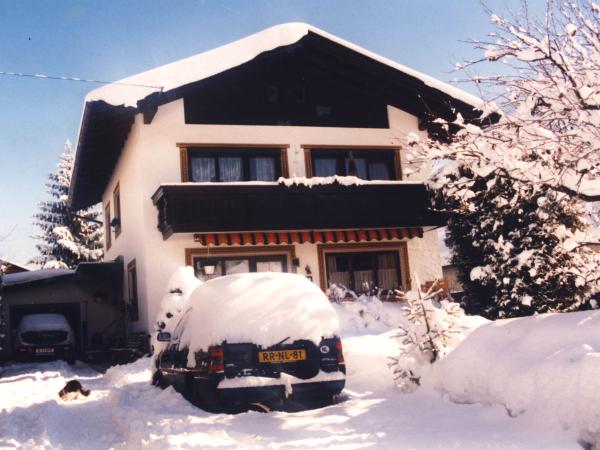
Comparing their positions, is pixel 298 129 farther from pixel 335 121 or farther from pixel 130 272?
pixel 130 272

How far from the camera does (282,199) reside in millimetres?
16141

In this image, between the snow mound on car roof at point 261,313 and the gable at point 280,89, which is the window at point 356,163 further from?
the snow mound on car roof at point 261,313

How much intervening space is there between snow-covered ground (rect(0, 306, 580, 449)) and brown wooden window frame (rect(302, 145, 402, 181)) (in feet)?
27.8

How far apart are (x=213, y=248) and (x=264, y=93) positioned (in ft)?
16.1

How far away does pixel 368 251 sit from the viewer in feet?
59.6

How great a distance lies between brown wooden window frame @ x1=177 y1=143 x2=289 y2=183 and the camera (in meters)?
16.8

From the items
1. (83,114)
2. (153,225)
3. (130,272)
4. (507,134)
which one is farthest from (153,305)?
(507,134)

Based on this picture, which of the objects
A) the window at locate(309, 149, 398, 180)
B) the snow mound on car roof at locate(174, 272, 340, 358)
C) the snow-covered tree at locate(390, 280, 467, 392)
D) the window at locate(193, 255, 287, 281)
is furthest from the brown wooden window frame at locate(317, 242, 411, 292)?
the snow mound on car roof at locate(174, 272, 340, 358)

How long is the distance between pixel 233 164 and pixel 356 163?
12.7 ft

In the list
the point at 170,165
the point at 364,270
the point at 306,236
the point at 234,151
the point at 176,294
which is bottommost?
the point at 176,294

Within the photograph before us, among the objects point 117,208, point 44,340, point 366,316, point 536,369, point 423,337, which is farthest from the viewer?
point 117,208

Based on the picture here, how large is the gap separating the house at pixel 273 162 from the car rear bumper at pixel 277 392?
8.74m

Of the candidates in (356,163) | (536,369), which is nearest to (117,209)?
(356,163)

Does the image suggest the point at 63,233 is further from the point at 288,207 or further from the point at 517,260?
the point at 517,260
